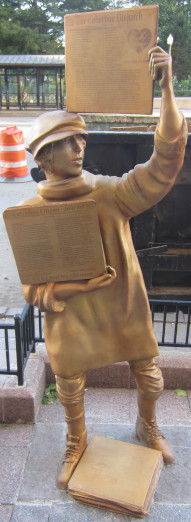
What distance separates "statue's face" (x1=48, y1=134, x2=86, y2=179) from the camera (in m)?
2.10

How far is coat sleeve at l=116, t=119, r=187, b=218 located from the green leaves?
76.8 inches

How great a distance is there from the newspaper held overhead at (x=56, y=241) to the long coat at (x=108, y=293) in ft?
0.24

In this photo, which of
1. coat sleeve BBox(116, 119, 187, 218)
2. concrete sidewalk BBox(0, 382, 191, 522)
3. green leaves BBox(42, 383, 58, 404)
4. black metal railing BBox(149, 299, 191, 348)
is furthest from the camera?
black metal railing BBox(149, 299, 191, 348)

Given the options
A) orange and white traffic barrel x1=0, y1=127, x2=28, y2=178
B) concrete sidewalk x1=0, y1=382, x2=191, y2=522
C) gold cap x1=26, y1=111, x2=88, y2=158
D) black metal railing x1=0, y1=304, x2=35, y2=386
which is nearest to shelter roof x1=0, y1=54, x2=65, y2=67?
orange and white traffic barrel x1=0, y1=127, x2=28, y2=178

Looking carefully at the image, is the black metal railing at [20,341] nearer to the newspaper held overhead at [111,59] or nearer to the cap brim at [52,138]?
the cap brim at [52,138]

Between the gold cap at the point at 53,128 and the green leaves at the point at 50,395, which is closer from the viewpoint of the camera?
the gold cap at the point at 53,128

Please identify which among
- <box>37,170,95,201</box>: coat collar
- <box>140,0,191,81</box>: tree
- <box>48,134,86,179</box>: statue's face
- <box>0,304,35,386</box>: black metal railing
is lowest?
<box>0,304,35,386</box>: black metal railing

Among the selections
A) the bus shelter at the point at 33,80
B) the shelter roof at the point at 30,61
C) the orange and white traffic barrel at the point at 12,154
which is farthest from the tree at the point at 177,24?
the orange and white traffic barrel at the point at 12,154

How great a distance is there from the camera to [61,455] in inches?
120

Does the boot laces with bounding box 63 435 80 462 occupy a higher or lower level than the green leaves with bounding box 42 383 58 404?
higher

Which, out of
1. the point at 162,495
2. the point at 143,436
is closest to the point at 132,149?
the point at 143,436

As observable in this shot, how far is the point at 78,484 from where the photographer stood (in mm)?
2621

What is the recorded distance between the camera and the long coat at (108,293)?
2.18 metres

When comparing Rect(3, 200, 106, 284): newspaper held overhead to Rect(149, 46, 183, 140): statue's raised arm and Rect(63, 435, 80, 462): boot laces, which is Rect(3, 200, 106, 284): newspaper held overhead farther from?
Rect(63, 435, 80, 462): boot laces
